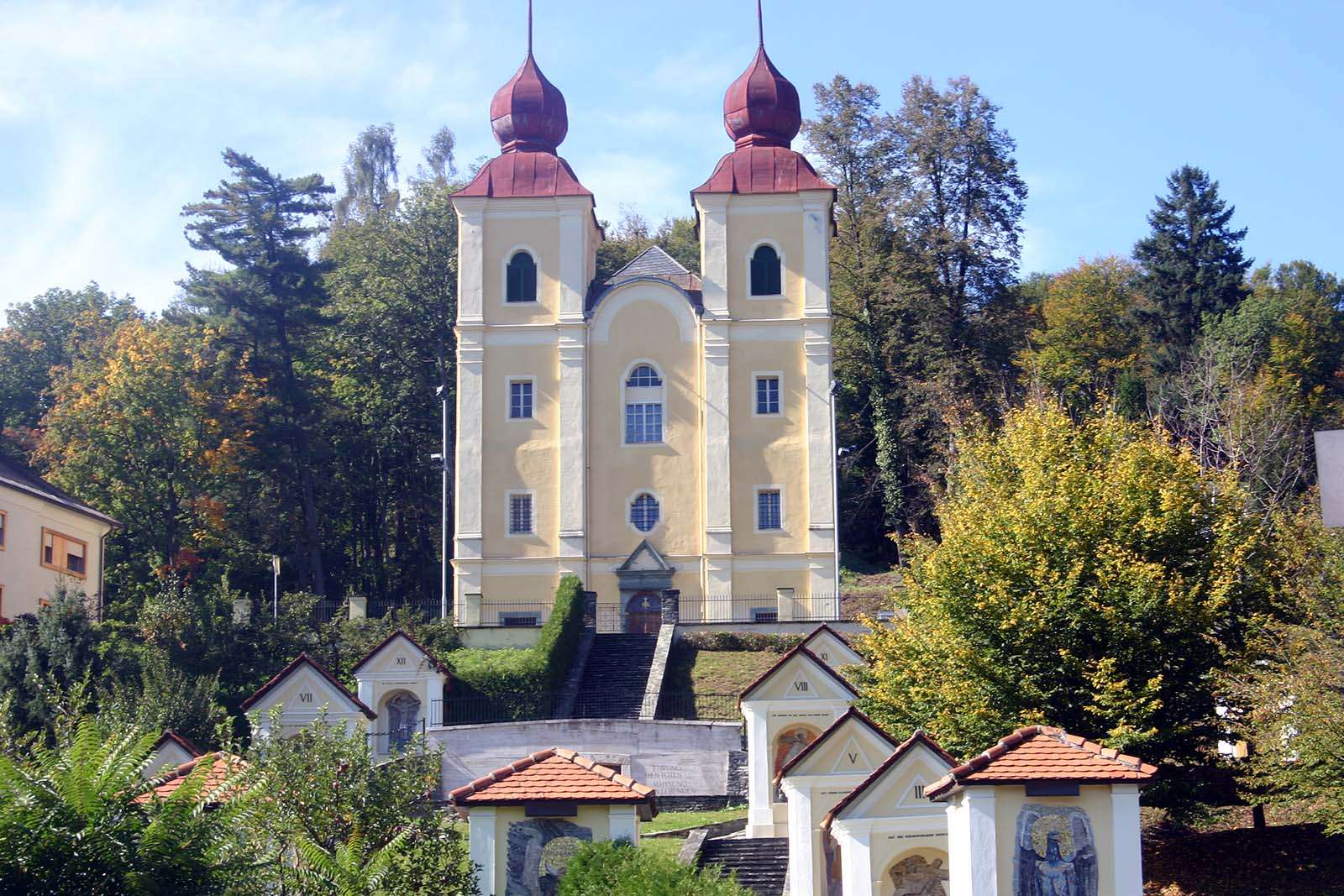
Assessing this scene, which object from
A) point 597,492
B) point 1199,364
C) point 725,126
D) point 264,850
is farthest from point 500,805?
point 1199,364

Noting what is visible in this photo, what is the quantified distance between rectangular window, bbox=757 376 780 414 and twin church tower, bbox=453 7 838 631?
0.05 metres

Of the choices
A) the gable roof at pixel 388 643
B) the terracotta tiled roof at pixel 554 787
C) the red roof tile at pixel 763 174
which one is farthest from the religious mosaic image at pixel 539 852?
the red roof tile at pixel 763 174

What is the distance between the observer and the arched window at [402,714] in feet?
118

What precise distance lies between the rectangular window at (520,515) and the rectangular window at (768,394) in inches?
291

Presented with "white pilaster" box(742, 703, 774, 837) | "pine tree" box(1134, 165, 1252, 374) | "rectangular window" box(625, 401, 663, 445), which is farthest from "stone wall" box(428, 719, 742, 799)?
"pine tree" box(1134, 165, 1252, 374)

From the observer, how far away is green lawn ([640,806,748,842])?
30.3m

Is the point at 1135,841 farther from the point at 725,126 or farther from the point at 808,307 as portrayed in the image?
the point at 725,126

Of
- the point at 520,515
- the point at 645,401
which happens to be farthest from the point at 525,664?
the point at 645,401

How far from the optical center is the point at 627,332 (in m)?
52.2

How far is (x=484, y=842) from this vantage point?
1931cm

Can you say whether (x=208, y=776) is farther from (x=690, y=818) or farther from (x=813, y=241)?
(x=813, y=241)

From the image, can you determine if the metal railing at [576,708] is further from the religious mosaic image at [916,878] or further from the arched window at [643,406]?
the religious mosaic image at [916,878]

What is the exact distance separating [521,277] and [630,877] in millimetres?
36748

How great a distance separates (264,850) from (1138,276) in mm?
55318
